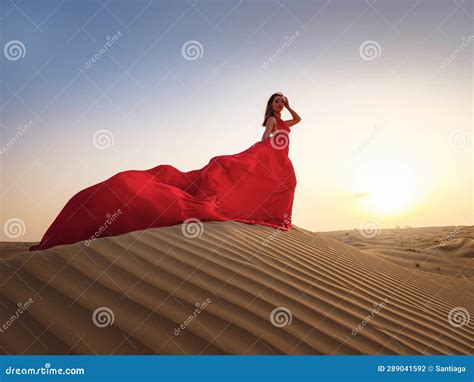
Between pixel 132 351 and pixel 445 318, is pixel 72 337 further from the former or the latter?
pixel 445 318

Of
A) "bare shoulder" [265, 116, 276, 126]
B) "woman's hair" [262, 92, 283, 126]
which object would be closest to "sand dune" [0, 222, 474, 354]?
"bare shoulder" [265, 116, 276, 126]

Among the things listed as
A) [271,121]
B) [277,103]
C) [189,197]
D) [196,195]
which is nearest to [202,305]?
→ [189,197]

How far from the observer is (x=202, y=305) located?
218cm

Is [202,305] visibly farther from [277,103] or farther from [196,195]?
[277,103]

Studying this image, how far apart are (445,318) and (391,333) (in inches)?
44.0

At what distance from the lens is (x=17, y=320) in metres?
1.94

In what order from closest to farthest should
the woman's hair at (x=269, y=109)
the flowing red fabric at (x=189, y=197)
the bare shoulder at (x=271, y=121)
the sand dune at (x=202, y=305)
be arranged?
the sand dune at (x=202, y=305)
the flowing red fabric at (x=189, y=197)
the bare shoulder at (x=271, y=121)
the woman's hair at (x=269, y=109)

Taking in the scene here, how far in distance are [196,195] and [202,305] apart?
2509mm

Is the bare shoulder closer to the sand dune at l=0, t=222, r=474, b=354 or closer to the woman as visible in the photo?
the woman

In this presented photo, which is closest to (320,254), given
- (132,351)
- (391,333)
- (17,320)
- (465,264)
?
(391,333)

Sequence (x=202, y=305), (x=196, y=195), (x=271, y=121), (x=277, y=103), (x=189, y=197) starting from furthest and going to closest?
(x=277, y=103) → (x=271, y=121) → (x=196, y=195) → (x=189, y=197) → (x=202, y=305)

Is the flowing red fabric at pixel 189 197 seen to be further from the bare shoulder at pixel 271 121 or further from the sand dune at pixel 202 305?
the sand dune at pixel 202 305

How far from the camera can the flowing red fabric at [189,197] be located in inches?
149

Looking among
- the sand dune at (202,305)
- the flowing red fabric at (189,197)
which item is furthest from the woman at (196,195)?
the sand dune at (202,305)
